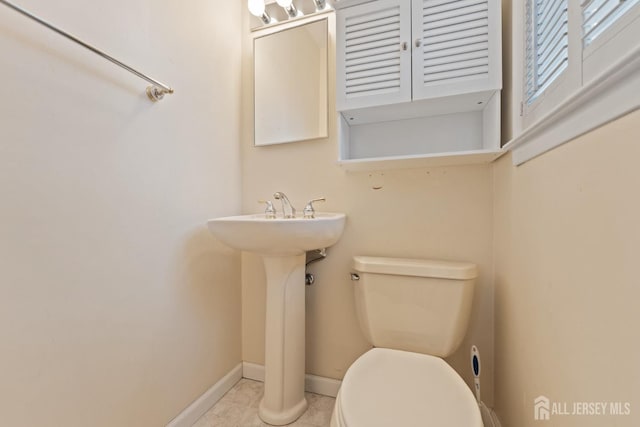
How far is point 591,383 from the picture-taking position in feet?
1.67

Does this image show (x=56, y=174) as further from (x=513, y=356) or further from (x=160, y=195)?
Answer: (x=513, y=356)

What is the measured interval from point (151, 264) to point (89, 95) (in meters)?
0.59

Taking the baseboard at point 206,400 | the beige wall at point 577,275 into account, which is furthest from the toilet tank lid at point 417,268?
the baseboard at point 206,400

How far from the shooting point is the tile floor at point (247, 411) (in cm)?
120

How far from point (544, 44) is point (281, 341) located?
4.44 ft

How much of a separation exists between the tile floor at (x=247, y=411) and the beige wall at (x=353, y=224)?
129mm

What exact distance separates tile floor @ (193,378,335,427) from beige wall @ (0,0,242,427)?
5.0 inches

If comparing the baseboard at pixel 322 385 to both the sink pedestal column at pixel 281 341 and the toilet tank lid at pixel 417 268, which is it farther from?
the toilet tank lid at pixel 417 268

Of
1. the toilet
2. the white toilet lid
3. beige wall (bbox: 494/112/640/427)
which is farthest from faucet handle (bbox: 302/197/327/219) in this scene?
beige wall (bbox: 494/112/640/427)

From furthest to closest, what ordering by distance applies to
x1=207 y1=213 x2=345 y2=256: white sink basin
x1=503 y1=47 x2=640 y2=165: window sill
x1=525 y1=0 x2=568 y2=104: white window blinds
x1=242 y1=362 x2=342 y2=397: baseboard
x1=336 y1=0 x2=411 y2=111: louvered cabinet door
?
x1=242 y1=362 x2=342 y2=397: baseboard, x1=336 y1=0 x2=411 y2=111: louvered cabinet door, x1=207 y1=213 x2=345 y2=256: white sink basin, x1=525 y1=0 x2=568 y2=104: white window blinds, x1=503 y1=47 x2=640 y2=165: window sill

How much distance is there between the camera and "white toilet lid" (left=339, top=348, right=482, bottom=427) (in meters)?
0.67

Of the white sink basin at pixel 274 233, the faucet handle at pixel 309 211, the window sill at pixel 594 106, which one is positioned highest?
the window sill at pixel 594 106

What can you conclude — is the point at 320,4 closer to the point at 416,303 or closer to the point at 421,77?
the point at 421,77

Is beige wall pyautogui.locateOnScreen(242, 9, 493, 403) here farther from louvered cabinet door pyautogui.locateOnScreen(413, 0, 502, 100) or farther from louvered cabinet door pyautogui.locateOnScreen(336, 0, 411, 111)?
louvered cabinet door pyautogui.locateOnScreen(413, 0, 502, 100)
